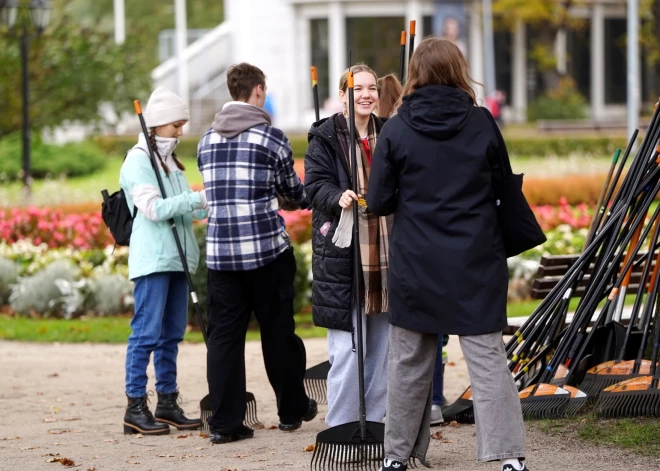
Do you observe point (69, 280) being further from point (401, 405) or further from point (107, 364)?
point (401, 405)

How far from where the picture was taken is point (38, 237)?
12.7 meters

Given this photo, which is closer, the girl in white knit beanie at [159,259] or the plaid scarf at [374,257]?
the plaid scarf at [374,257]

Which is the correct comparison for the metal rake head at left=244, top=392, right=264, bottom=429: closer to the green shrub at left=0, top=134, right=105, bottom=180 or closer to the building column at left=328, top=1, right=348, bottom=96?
the green shrub at left=0, top=134, right=105, bottom=180

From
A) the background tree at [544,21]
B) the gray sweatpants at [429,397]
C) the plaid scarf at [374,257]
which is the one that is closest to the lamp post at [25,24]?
the plaid scarf at [374,257]

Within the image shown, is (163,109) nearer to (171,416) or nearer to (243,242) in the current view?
(243,242)

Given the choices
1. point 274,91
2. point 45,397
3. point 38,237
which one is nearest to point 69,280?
point 38,237

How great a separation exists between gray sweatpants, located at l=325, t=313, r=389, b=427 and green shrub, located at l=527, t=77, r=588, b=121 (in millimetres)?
32549

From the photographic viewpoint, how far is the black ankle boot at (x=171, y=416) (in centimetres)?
640

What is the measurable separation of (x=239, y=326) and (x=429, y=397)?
1327 millimetres

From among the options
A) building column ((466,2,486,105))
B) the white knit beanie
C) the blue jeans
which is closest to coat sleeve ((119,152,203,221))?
the white knit beanie

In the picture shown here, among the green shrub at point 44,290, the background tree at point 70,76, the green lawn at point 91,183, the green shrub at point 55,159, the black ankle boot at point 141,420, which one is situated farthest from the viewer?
the green shrub at point 55,159

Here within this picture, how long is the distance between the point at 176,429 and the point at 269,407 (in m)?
0.80

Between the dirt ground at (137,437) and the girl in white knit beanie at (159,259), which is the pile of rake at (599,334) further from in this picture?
the girl in white knit beanie at (159,259)

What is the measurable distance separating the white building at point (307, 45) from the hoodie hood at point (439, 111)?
32.1 m
